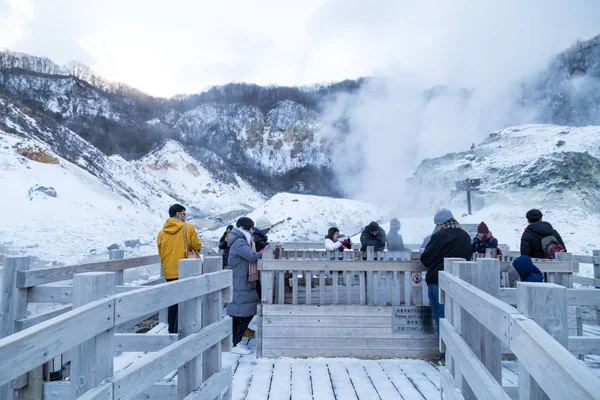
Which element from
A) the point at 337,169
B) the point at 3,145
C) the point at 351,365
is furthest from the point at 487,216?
the point at 337,169

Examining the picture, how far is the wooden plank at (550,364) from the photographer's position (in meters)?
1.16

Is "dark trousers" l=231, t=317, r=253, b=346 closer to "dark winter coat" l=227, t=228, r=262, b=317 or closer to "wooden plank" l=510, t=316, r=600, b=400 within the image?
"dark winter coat" l=227, t=228, r=262, b=317

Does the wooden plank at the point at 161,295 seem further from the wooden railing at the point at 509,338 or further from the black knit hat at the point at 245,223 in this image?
the black knit hat at the point at 245,223

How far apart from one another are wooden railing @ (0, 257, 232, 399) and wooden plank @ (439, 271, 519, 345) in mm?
1859

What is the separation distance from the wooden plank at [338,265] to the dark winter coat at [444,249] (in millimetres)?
333

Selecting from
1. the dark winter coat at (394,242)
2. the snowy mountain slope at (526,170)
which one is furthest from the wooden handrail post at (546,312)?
the snowy mountain slope at (526,170)

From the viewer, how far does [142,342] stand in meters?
4.05

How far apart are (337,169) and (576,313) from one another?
218 ft

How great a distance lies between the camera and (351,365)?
5.16 meters

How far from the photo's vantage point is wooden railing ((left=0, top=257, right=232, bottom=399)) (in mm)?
1537

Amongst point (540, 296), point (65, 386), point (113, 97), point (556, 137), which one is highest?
point (113, 97)

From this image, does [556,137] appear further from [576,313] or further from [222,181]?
[222,181]

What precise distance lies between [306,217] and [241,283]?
22.8 m

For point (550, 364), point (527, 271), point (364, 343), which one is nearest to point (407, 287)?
point (364, 343)
